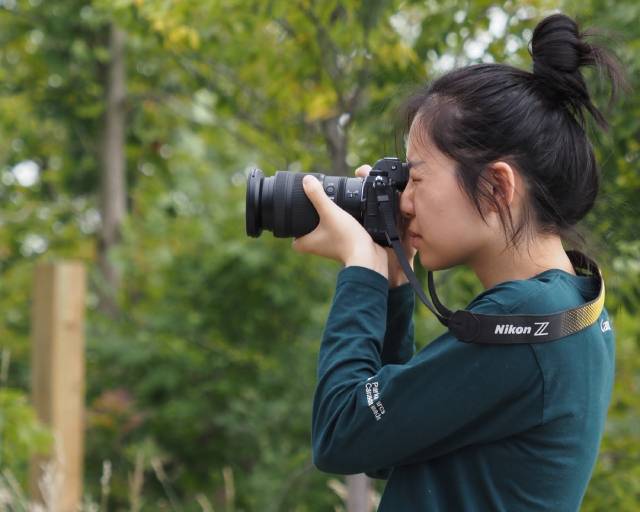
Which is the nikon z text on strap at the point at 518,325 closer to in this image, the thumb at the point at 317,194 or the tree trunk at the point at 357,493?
the thumb at the point at 317,194

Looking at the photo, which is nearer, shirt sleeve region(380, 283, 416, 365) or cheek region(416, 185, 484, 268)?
cheek region(416, 185, 484, 268)

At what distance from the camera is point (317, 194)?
4.73 feet

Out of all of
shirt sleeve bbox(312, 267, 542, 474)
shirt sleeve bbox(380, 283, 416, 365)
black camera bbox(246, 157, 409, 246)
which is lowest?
shirt sleeve bbox(380, 283, 416, 365)

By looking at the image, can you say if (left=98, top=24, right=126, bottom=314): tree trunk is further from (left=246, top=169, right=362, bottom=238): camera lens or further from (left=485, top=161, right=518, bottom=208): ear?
(left=485, top=161, right=518, bottom=208): ear

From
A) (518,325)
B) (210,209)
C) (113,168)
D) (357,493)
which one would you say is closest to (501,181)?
(518,325)

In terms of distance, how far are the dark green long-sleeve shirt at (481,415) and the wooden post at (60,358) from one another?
2.98 meters

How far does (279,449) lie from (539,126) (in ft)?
10.7

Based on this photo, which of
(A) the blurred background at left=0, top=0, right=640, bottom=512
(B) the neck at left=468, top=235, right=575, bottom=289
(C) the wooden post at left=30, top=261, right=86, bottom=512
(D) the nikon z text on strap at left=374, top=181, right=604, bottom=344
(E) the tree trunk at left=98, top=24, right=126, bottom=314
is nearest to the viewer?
(D) the nikon z text on strap at left=374, top=181, right=604, bottom=344

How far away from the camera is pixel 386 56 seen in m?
2.62

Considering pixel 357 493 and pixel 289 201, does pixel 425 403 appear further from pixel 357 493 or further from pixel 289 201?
pixel 357 493

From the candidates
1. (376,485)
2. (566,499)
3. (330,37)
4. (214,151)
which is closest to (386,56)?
(330,37)

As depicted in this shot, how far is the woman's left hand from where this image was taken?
1375 millimetres

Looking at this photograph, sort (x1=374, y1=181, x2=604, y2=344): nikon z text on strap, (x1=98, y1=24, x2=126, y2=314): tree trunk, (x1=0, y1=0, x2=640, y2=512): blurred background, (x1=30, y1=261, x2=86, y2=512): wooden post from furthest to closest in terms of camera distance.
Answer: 1. (x1=98, y1=24, x2=126, y2=314): tree trunk
2. (x1=30, y1=261, x2=86, y2=512): wooden post
3. (x1=0, y1=0, x2=640, y2=512): blurred background
4. (x1=374, y1=181, x2=604, y2=344): nikon z text on strap

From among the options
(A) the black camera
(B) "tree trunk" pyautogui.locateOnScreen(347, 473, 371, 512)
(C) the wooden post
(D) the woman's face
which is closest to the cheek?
(D) the woman's face
